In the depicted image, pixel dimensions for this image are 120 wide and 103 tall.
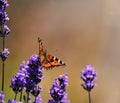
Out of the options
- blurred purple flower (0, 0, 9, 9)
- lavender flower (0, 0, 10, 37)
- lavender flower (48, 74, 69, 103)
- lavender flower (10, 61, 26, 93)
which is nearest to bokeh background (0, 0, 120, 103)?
lavender flower (0, 0, 10, 37)

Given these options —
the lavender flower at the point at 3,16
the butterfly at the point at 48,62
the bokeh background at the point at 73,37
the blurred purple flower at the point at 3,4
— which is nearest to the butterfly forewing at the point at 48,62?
the butterfly at the point at 48,62

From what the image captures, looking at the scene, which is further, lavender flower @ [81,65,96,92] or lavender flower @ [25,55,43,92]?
lavender flower @ [81,65,96,92]

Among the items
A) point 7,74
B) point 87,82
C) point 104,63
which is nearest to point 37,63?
point 87,82

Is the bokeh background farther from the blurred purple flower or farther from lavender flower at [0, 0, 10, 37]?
the blurred purple flower

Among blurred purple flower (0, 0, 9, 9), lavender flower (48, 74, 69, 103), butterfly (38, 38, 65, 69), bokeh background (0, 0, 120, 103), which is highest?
bokeh background (0, 0, 120, 103)

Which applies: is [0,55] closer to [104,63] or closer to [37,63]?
[37,63]

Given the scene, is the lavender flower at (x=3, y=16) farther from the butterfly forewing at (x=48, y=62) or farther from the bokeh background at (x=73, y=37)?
the bokeh background at (x=73, y=37)

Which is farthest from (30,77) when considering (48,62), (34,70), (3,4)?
(3,4)

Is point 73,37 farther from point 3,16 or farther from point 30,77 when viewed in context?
point 30,77
